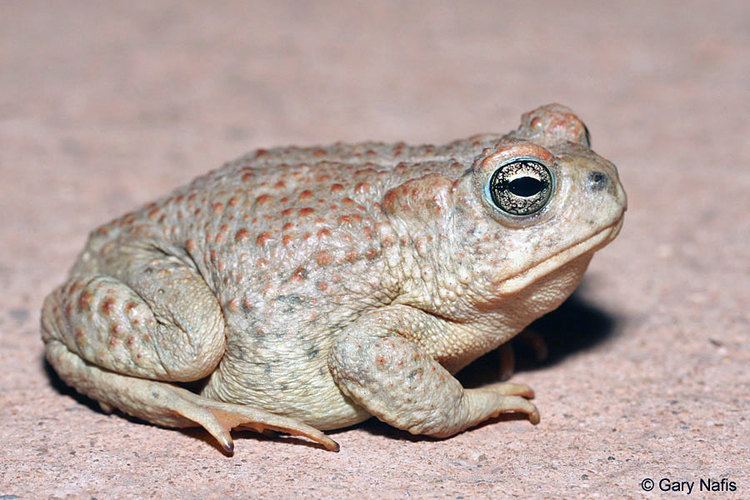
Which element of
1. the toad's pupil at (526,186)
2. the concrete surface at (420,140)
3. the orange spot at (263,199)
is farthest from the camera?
the orange spot at (263,199)

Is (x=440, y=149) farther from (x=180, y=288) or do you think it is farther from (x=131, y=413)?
(x=131, y=413)

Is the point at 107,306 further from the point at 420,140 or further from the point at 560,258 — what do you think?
the point at 420,140

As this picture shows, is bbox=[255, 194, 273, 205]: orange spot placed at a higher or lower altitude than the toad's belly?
higher

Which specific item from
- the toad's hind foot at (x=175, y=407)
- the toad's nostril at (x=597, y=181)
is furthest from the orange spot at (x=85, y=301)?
the toad's nostril at (x=597, y=181)

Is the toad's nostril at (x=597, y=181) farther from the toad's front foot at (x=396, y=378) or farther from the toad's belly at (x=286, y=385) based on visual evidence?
the toad's belly at (x=286, y=385)

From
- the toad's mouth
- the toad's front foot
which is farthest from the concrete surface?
the toad's mouth

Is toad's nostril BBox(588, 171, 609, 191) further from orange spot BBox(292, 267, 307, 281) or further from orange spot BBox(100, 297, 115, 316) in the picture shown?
orange spot BBox(100, 297, 115, 316)

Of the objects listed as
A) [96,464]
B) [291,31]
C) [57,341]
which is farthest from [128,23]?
[96,464]
